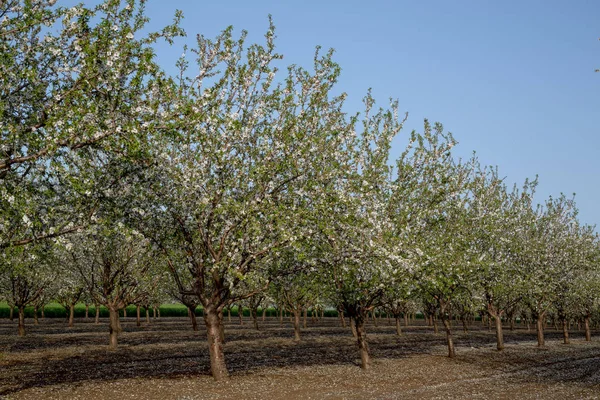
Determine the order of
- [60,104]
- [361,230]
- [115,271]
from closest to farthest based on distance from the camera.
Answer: [60,104]
[361,230]
[115,271]

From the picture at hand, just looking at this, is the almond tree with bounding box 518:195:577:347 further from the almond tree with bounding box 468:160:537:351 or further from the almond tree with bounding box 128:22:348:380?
the almond tree with bounding box 128:22:348:380

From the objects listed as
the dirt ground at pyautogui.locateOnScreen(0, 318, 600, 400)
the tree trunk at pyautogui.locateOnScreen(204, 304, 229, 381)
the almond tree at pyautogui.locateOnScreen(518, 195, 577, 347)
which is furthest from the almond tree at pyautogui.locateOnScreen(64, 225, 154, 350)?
the almond tree at pyautogui.locateOnScreen(518, 195, 577, 347)

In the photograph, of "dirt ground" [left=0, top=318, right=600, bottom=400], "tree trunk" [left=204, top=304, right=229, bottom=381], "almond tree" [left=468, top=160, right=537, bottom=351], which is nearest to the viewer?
"dirt ground" [left=0, top=318, right=600, bottom=400]

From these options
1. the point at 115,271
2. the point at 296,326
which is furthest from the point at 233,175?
the point at 296,326

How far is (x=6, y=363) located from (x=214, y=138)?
23.1 metres

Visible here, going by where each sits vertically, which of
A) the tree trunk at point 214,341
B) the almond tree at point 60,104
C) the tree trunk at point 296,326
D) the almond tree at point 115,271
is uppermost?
the almond tree at point 60,104

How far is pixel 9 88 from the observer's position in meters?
17.1

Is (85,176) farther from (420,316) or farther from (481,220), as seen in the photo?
(420,316)

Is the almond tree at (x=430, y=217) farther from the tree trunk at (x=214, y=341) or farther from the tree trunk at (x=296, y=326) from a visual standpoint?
the tree trunk at (x=296, y=326)

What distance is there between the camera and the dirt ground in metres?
24.2

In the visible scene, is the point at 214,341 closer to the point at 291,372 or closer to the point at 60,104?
the point at 291,372

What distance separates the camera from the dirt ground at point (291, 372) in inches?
953

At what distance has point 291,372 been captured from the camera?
30656 millimetres

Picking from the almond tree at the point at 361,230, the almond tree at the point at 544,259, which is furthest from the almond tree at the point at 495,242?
the almond tree at the point at 361,230
